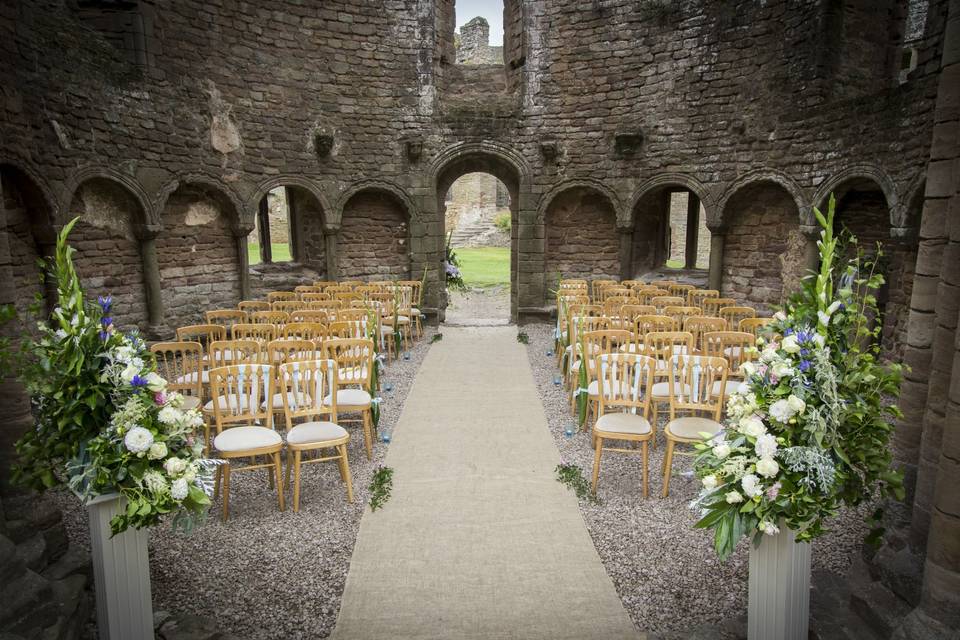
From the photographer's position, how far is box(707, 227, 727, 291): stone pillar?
10.8m

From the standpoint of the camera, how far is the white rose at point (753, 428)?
2.69 meters

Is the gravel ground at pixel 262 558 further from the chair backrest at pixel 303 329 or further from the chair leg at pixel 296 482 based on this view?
the chair backrest at pixel 303 329

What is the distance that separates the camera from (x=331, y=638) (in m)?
3.23

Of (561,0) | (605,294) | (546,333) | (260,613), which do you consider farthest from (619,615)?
(561,0)

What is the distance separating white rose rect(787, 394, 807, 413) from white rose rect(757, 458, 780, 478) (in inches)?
9.8

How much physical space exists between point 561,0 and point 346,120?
443cm

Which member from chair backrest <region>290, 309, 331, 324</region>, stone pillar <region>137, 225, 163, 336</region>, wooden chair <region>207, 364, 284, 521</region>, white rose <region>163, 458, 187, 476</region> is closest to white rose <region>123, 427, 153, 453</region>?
white rose <region>163, 458, 187, 476</region>

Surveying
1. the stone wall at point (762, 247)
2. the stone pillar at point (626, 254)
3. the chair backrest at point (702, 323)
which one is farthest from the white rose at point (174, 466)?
the stone pillar at point (626, 254)

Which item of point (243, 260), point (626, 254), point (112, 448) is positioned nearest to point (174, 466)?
point (112, 448)

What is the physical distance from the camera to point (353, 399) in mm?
5652

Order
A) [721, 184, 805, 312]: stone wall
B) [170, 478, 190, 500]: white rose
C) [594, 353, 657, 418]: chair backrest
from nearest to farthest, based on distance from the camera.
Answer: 1. [170, 478, 190, 500]: white rose
2. [594, 353, 657, 418]: chair backrest
3. [721, 184, 805, 312]: stone wall

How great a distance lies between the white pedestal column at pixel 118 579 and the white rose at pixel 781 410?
9.59 ft

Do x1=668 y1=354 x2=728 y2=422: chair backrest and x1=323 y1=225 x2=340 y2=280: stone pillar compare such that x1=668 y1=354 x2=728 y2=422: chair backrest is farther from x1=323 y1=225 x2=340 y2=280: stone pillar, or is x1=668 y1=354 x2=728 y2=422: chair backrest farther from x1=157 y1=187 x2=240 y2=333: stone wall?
x1=323 y1=225 x2=340 y2=280: stone pillar

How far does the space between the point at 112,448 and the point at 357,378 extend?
3.16 meters
